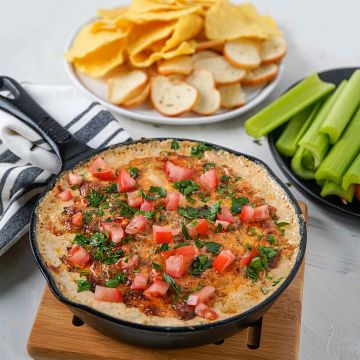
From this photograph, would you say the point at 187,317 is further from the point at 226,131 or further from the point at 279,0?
the point at 279,0

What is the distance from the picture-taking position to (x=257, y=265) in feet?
8.54

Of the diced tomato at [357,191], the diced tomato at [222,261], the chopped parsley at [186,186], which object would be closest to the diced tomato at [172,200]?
the chopped parsley at [186,186]

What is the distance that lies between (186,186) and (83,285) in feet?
2.47

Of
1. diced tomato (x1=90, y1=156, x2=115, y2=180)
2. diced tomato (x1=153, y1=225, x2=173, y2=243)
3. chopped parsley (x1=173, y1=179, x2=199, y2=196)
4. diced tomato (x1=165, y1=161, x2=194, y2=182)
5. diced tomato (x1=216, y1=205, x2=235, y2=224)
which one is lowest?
diced tomato (x1=216, y1=205, x2=235, y2=224)

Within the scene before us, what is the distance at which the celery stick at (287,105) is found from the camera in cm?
392

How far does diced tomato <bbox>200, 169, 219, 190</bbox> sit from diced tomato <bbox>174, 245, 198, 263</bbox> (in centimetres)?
45

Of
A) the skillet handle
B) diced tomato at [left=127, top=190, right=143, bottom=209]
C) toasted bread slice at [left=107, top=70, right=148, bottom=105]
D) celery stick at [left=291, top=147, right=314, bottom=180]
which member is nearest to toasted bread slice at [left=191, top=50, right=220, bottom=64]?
toasted bread slice at [left=107, top=70, right=148, bottom=105]

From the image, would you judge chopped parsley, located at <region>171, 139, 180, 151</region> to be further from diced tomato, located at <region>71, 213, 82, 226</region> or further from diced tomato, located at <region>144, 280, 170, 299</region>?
diced tomato, located at <region>144, 280, 170, 299</region>

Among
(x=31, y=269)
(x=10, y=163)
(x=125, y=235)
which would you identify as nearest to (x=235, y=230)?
(x=125, y=235)

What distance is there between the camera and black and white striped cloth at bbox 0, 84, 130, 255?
3260mm

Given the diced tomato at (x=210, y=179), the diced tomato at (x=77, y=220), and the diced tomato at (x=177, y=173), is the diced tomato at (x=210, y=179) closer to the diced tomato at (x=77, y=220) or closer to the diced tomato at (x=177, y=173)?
the diced tomato at (x=177, y=173)

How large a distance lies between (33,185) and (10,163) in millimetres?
349

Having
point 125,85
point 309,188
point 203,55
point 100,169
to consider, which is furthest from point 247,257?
point 203,55

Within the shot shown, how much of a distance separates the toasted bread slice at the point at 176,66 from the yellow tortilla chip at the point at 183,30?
87 mm
